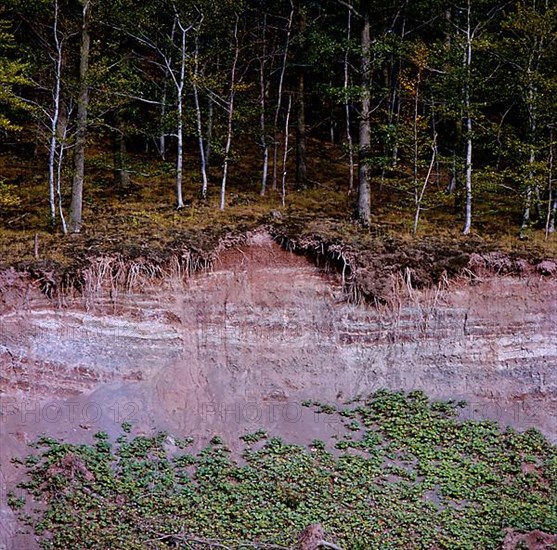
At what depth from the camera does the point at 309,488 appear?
17.8 metres

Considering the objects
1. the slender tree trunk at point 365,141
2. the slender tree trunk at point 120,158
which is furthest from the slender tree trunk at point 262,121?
the slender tree trunk at point 120,158

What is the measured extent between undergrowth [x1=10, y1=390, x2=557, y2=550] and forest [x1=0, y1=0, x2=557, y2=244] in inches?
307

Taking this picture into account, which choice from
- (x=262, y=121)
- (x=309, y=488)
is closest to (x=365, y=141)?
(x=262, y=121)

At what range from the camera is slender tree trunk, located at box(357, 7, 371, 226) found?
24.5m

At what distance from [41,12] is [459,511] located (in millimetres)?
19952

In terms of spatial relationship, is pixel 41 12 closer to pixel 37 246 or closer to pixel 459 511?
pixel 37 246

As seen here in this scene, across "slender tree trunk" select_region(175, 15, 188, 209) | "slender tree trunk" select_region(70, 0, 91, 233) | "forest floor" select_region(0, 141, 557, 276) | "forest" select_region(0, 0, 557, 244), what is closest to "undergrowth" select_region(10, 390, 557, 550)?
"forest floor" select_region(0, 141, 557, 276)

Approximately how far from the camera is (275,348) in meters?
20.9

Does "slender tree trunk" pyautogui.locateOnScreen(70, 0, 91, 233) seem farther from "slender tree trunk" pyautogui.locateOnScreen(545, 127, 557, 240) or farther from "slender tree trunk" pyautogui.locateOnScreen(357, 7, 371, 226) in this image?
"slender tree trunk" pyautogui.locateOnScreen(545, 127, 557, 240)

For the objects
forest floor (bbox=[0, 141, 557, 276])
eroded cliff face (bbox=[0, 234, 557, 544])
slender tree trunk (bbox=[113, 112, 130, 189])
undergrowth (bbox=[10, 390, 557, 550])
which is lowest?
undergrowth (bbox=[10, 390, 557, 550])

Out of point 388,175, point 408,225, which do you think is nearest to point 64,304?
point 408,225

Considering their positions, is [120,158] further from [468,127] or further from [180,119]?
[468,127]

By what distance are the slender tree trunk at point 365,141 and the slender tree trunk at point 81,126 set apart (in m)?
8.98

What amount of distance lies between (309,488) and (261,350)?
14.5 ft
